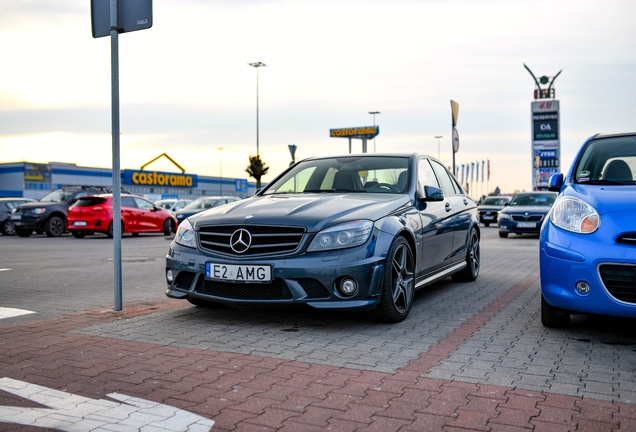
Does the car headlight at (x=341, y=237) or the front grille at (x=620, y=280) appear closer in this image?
the front grille at (x=620, y=280)

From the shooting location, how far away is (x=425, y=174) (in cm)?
706

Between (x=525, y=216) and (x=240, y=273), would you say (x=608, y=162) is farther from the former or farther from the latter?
(x=525, y=216)

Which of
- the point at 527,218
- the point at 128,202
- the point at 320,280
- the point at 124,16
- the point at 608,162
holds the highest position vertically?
the point at 124,16

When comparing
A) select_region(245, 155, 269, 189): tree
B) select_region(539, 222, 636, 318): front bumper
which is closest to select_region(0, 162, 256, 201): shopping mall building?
select_region(245, 155, 269, 189): tree

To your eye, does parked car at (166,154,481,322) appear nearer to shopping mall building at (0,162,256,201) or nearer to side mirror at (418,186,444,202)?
side mirror at (418,186,444,202)

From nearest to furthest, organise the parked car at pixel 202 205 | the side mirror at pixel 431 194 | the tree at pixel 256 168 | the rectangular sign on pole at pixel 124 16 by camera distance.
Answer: the rectangular sign on pole at pixel 124 16
the side mirror at pixel 431 194
the parked car at pixel 202 205
the tree at pixel 256 168

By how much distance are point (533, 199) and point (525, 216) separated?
153cm

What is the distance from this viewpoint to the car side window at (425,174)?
6.80 metres

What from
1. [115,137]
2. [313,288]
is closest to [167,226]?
[115,137]

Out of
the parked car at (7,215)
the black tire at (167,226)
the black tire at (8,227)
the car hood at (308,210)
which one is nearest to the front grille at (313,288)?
the car hood at (308,210)

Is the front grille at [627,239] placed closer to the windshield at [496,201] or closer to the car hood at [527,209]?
the car hood at [527,209]

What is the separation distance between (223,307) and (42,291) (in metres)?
2.77

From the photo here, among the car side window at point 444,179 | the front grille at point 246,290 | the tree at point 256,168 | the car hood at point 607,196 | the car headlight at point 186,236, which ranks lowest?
the front grille at point 246,290

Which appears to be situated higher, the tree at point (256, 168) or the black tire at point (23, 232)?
the tree at point (256, 168)
